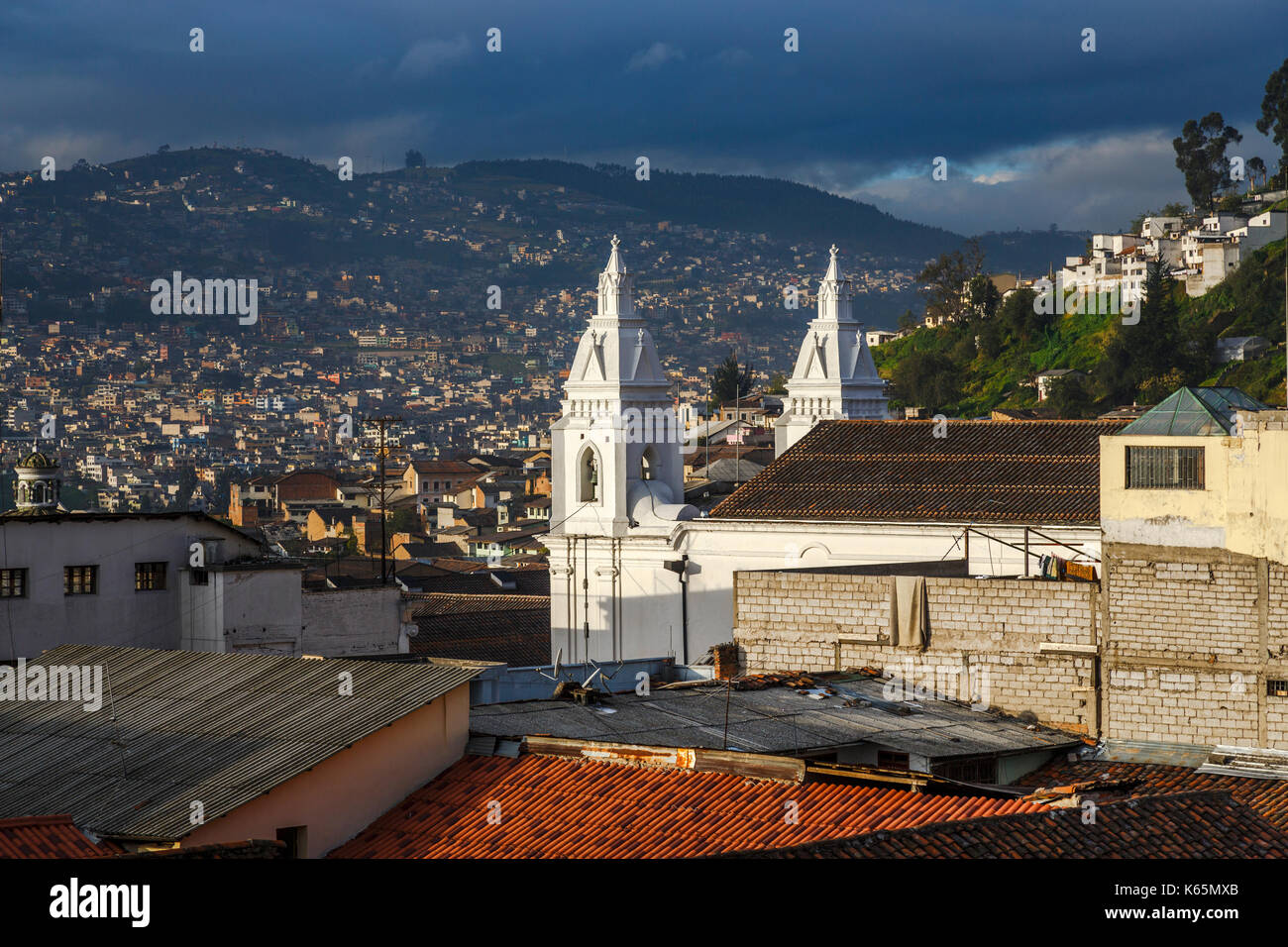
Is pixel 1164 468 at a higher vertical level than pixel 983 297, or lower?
lower

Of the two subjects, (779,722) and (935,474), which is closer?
(779,722)

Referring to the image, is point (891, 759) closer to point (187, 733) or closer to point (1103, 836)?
point (1103, 836)

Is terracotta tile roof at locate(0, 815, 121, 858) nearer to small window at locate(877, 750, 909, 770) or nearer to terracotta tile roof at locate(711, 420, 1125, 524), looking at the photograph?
small window at locate(877, 750, 909, 770)

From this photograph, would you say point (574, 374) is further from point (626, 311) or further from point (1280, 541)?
point (1280, 541)

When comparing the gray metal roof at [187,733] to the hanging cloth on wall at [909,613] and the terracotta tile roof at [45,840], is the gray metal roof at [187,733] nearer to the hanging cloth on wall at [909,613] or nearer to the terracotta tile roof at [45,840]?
the terracotta tile roof at [45,840]

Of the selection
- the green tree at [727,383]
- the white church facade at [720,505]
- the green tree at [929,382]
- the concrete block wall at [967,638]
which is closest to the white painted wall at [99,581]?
the concrete block wall at [967,638]

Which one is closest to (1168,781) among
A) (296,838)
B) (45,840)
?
(296,838)
